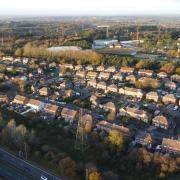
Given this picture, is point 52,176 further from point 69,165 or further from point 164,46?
point 164,46

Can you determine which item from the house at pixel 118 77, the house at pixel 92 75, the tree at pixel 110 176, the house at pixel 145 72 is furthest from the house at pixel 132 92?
the tree at pixel 110 176

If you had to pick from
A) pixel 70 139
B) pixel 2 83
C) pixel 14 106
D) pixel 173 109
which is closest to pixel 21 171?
pixel 70 139

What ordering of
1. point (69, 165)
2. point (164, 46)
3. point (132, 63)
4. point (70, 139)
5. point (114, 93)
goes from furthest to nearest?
point (164, 46)
point (132, 63)
point (114, 93)
point (70, 139)
point (69, 165)

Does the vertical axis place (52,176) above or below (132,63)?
below

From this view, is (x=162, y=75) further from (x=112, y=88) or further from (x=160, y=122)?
(x=160, y=122)

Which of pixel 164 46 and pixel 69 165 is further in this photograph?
pixel 164 46

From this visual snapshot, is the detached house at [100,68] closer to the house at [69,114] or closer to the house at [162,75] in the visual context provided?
the house at [162,75]
